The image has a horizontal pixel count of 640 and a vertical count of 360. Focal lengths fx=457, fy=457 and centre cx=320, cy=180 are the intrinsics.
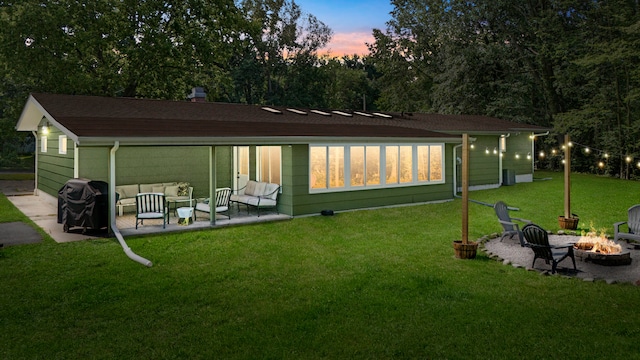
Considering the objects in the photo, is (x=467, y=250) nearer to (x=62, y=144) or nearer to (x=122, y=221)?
(x=122, y=221)

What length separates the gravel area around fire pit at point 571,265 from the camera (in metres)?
7.07

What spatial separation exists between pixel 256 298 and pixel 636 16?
84.8 feet

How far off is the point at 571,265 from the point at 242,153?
9.82 m

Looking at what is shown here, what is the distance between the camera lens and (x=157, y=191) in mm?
13062

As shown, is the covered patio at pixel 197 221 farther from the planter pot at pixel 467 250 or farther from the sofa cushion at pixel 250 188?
the planter pot at pixel 467 250

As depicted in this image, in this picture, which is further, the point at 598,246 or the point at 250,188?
the point at 250,188

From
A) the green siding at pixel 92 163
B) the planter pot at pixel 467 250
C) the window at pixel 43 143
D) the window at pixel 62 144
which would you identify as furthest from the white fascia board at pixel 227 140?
the window at pixel 43 143

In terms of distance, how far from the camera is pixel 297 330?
5047 mm

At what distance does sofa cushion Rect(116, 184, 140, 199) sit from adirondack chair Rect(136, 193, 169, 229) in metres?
2.44

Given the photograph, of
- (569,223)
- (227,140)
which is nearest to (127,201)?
(227,140)

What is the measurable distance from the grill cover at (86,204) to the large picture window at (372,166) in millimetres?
5250

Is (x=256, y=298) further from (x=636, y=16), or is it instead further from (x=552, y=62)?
(x=552, y=62)

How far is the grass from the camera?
15.2ft

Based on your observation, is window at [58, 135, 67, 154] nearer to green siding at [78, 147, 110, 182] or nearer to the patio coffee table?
green siding at [78, 147, 110, 182]
